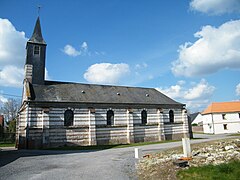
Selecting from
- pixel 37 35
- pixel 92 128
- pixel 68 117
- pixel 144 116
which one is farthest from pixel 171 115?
pixel 37 35

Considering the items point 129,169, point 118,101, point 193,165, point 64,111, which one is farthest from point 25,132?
point 193,165

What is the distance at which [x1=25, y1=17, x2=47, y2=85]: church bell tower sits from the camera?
24719 millimetres

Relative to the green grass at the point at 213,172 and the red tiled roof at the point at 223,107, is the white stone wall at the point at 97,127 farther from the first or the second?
the red tiled roof at the point at 223,107

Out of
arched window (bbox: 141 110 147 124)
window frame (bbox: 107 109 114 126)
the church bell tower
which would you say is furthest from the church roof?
arched window (bbox: 141 110 147 124)

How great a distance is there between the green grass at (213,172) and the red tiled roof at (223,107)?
4531 centimetres

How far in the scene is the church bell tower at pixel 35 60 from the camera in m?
24.7

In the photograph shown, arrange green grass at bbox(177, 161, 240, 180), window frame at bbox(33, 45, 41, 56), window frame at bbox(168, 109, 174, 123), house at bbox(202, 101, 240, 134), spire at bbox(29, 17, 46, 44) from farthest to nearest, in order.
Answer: house at bbox(202, 101, 240, 134) < window frame at bbox(168, 109, 174, 123) < spire at bbox(29, 17, 46, 44) < window frame at bbox(33, 45, 41, 56) < green grass at bbox(177, 161, 240, 180)

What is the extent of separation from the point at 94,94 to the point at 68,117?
16.1 feet

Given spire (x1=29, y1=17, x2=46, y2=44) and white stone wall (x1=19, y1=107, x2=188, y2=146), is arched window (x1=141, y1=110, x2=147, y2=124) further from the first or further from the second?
spire (x1=29, y1=17, x2=46, y2=44)

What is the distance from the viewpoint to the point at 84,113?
24.0 meters

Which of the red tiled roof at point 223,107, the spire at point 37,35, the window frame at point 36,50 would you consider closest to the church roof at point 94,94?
the window frame at point 36,50

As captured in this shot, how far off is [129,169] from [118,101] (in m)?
17.4

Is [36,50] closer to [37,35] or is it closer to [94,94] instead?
[37,35]

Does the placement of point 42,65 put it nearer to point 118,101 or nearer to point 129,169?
point 118,101
